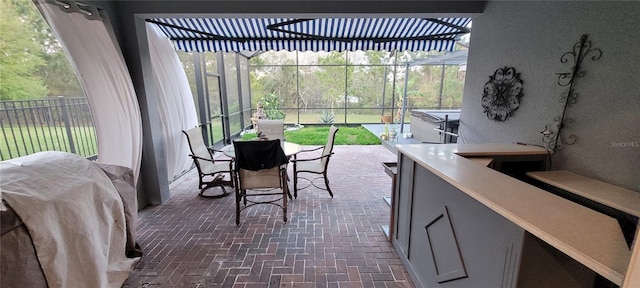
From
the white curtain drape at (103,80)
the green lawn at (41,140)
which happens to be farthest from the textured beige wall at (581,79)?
the green lawn at (41,140)

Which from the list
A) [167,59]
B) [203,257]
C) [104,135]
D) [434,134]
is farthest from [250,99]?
[203,257]

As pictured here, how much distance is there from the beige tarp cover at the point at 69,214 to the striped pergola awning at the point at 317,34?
8.41 feet

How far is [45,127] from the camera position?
256 centimetres

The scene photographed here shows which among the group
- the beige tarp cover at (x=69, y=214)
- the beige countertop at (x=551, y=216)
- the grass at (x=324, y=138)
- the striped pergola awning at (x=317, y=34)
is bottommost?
the grass at (x=324, y=138)

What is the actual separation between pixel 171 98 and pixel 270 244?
2655mm

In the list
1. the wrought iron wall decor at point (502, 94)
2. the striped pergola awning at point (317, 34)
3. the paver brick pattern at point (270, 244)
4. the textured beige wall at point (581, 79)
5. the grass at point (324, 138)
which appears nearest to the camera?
the textured beige wall at point (581, 79)

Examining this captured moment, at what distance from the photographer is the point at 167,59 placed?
12.0ft

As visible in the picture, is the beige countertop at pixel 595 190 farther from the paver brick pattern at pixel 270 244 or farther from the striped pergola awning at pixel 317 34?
the striped pergola awning at pixel 317 34

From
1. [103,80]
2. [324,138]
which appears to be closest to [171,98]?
[103,80]

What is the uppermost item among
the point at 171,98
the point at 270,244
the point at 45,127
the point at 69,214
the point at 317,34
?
the point at 317,34

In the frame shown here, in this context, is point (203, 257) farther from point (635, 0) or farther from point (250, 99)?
point (250, 99)

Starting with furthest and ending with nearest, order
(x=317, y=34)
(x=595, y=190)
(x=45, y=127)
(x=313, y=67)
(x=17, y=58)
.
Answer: (x=313, y=67) → (x=317, y=34) → (x=45, y=127) → (x=17, y=58) → (x=595, y=190)

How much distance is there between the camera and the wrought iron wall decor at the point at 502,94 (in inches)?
96.1

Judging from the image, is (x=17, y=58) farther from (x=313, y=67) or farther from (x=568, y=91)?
(x=313, y=67)
